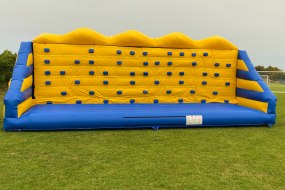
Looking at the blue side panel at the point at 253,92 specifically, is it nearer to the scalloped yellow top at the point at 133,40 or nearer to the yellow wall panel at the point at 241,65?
the yellow wall panel at the point at 241,65

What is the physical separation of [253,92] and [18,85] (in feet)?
13.7

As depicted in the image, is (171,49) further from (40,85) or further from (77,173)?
(77,173)

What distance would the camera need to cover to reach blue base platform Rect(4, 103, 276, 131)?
170 inches

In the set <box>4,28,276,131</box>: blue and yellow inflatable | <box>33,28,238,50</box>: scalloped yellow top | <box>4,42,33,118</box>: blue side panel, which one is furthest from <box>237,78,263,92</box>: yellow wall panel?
<box>4,42,33,118</box>: blue side panel

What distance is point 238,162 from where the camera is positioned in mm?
3053

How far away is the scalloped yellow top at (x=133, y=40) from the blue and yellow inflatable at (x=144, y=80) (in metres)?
0.02

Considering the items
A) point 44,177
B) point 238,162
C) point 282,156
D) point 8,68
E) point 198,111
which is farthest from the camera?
point 8,68

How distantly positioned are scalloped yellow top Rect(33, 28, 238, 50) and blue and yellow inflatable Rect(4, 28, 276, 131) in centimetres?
2

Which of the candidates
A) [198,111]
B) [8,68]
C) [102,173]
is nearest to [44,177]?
[102,173]

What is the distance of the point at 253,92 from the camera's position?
5.46 meters

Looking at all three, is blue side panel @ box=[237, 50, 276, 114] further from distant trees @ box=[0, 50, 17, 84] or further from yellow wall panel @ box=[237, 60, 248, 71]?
distant trees @ box=[0, 50, 17, 84]

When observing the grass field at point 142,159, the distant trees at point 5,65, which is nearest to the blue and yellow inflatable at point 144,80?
the grass field at point 142,159

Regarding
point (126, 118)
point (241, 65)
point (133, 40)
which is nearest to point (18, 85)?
point (126, 118)

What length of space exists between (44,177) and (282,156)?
2.56 metres
